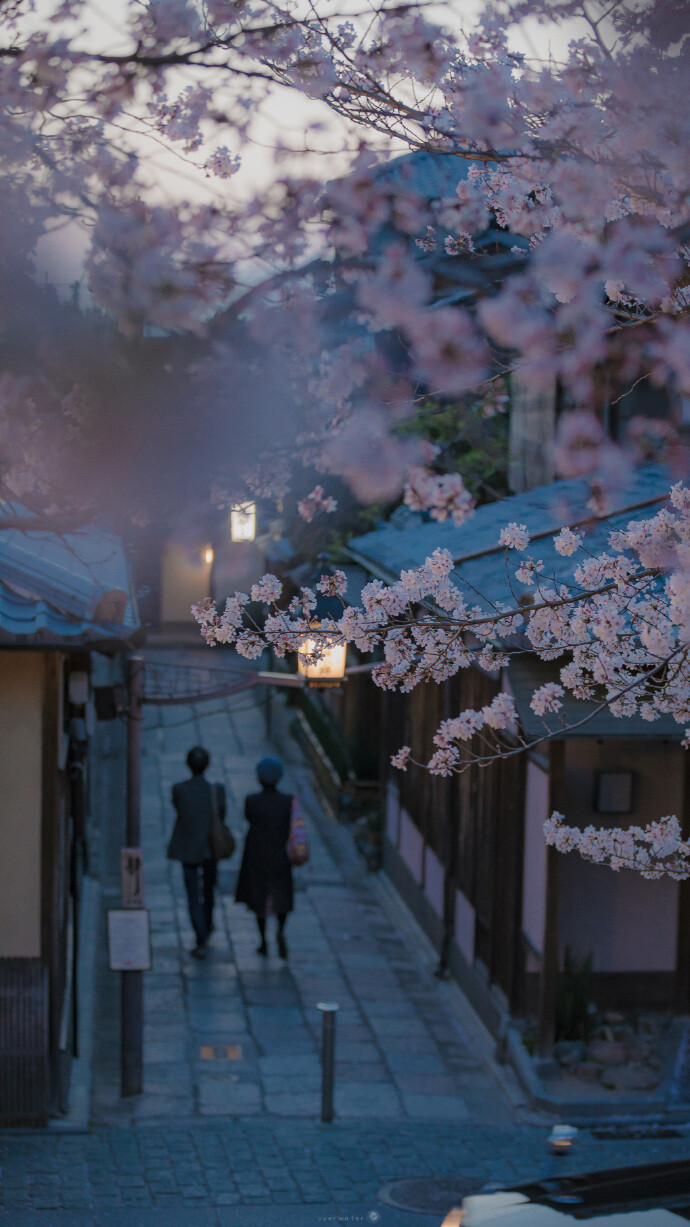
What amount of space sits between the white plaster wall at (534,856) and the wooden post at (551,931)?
0.28ft

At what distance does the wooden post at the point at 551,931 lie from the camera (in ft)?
29.4

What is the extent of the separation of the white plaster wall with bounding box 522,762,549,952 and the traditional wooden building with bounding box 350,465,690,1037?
0.01 metres

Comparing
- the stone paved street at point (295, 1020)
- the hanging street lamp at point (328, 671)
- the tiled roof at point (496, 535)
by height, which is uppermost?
the tiled roof at point (496, 535)

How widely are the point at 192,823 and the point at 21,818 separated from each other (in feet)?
13.1

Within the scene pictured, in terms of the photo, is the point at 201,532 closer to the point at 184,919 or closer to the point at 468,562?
the point at 468,562

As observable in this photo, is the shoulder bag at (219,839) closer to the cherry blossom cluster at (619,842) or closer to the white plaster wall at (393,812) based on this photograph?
the white plaster wall at (393,812)

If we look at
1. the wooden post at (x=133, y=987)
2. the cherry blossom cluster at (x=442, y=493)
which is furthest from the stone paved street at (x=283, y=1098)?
the cherry blossom cluster at (x=442, y=493)

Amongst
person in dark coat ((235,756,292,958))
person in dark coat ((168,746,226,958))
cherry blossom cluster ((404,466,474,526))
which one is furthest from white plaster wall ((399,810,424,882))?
cherry blossom cluster ((404,466,474,526))

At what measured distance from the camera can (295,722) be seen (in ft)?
76.0

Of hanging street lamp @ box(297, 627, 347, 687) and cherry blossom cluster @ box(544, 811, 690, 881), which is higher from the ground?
hanging street lamp @ box(297, 627, 347, 687)

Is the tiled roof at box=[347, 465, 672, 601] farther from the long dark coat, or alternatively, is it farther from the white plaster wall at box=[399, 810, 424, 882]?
the white plaster wall at box=[399, 810, 424, 882]

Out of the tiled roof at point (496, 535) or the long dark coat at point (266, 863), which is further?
the long dark coat at point (266, 863)

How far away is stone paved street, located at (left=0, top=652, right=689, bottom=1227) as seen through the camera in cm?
728

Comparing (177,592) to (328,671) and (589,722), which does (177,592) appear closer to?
(328,671)
